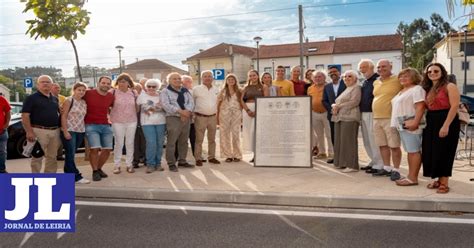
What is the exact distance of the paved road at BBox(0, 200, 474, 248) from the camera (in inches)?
161

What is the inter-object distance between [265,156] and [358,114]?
1.84 meters

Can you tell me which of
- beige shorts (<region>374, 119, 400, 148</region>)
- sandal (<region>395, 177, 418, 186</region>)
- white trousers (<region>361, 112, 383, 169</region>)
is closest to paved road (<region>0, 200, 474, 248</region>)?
sandal (<region>395, 177, 418, 186</region>)

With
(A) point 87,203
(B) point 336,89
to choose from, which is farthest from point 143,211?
(B) point 336,89

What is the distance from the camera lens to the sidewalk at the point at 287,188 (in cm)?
520

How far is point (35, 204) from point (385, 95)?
5.04 metres

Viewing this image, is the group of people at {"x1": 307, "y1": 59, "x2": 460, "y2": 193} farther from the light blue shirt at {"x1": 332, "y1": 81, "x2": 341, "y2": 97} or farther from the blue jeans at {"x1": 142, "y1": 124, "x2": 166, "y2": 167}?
the blue jeans at {"x1": 142, "y1": 124, "x2": 166, "y2": 167}

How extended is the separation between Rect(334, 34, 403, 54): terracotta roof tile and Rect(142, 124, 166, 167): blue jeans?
5427 cm

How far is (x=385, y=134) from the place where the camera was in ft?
21.1

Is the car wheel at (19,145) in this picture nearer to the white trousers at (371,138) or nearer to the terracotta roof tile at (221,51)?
the white trousers at (371,138)

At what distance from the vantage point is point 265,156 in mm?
7574

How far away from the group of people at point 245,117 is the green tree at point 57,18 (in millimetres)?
1697

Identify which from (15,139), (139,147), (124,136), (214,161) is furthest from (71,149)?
(15,139)

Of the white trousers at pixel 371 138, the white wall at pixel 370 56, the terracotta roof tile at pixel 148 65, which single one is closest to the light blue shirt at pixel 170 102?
the white trousers at pixel 371 138

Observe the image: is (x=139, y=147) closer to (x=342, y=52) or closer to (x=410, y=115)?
(x=410, y=115)
